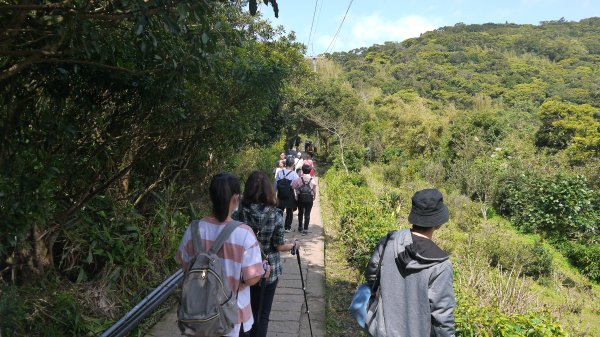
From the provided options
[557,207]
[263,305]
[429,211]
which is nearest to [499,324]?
[429,211]

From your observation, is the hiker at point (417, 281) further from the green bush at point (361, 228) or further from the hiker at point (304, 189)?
the hiker at point (304, 189)

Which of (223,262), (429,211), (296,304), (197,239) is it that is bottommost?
(296,304)

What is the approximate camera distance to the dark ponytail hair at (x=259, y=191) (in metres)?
3.05

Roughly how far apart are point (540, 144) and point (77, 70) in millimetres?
25603

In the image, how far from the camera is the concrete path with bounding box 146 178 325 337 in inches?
173

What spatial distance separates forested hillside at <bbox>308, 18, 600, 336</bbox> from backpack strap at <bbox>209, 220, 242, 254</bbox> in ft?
6.58

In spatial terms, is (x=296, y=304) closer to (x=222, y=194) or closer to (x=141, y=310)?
(x=141, y=310)

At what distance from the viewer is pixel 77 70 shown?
342cm

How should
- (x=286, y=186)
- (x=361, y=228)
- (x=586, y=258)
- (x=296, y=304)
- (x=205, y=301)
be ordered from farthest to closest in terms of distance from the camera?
(x=586, y=258) → (x=286, y=186) → (x=361, y=228) → (x=296, y=304) → (x=205, y=301)

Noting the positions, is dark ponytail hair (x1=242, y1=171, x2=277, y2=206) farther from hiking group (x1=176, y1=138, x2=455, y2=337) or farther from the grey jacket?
the grey jacket

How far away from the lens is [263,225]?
3092mm

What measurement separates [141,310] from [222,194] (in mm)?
1884

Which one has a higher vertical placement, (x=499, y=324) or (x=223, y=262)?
(x=223, y=262)

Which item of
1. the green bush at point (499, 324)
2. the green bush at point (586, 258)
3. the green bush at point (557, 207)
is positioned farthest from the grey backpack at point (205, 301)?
the green bush at point (557, 207)
